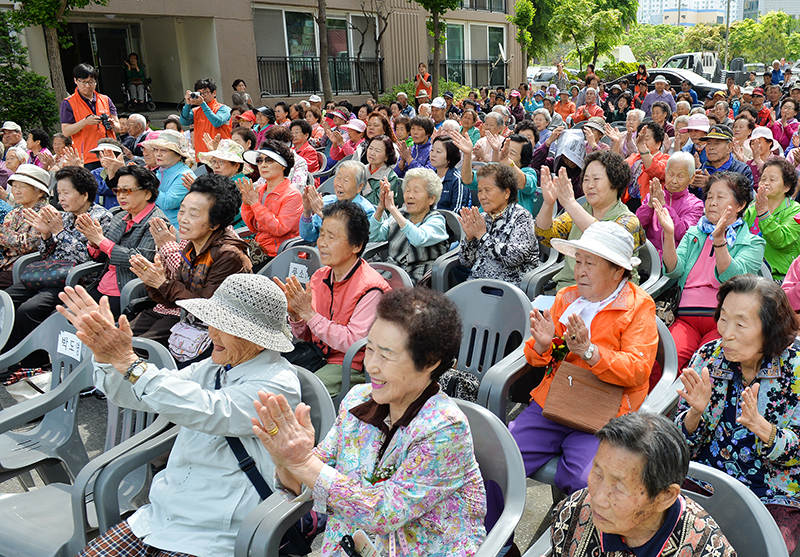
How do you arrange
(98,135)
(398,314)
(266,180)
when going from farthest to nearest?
(98,135), (266,180), (398,314)

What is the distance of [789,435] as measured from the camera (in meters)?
2.03

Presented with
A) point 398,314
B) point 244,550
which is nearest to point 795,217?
point 398,314

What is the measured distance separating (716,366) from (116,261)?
361cm

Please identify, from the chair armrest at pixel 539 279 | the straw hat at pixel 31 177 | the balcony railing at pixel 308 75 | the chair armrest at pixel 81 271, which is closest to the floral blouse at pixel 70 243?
the chair armrest at pixel 81 271

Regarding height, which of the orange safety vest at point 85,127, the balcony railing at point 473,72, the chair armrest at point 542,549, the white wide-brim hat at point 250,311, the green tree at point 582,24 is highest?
the green tree at point 582,24

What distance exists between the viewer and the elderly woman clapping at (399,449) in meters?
1.71

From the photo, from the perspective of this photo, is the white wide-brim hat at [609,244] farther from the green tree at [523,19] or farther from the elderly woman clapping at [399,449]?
the green tree at [523,19]

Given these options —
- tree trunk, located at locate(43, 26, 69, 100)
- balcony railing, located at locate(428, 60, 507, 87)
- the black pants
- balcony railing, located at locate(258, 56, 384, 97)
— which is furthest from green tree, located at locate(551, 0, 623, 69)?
the black pants

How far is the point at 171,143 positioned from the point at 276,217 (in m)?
1.27

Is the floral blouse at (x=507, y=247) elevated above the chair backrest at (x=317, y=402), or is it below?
above

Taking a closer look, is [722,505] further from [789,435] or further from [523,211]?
[523,211]

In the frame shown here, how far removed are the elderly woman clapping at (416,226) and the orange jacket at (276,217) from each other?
757mm

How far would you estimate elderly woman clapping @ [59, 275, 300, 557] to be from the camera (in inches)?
80.4

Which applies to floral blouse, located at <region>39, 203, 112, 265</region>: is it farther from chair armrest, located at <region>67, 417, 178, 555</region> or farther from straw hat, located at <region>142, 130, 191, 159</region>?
chair armrest, located at <region>67, 417, 178, 555</region>
